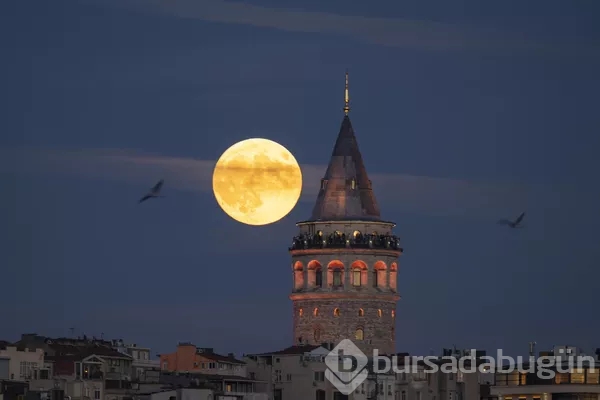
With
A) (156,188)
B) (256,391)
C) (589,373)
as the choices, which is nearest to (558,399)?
(589,373)

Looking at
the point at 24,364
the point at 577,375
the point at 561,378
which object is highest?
the point at 577,375

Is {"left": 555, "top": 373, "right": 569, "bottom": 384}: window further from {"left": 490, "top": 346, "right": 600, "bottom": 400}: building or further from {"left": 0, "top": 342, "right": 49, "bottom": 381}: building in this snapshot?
{"left": 0, "top": 342, "right": 49, "bottom": 381}: building

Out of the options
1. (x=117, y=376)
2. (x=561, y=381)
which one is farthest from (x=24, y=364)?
(x=561, y=381)

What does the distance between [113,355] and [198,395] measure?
10527mm

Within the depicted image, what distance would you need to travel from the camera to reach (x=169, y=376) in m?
193

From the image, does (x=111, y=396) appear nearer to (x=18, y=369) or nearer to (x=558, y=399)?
(x=18, y=369)

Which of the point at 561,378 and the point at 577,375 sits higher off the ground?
the point at 577,375

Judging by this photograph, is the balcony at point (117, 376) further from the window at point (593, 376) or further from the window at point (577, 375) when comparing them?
the window at point (593, 376)

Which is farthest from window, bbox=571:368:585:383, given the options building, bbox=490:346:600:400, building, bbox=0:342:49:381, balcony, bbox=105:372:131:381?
building, bbox=0:342:49:381

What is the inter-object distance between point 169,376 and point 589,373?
21.8 meters

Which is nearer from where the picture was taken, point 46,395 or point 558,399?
point 46,395

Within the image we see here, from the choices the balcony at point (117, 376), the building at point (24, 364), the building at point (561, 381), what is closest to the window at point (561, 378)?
the building at point (561, 381)

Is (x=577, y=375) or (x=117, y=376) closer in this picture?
(x=117, y=376)

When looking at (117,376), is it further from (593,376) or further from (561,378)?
(593,376)
